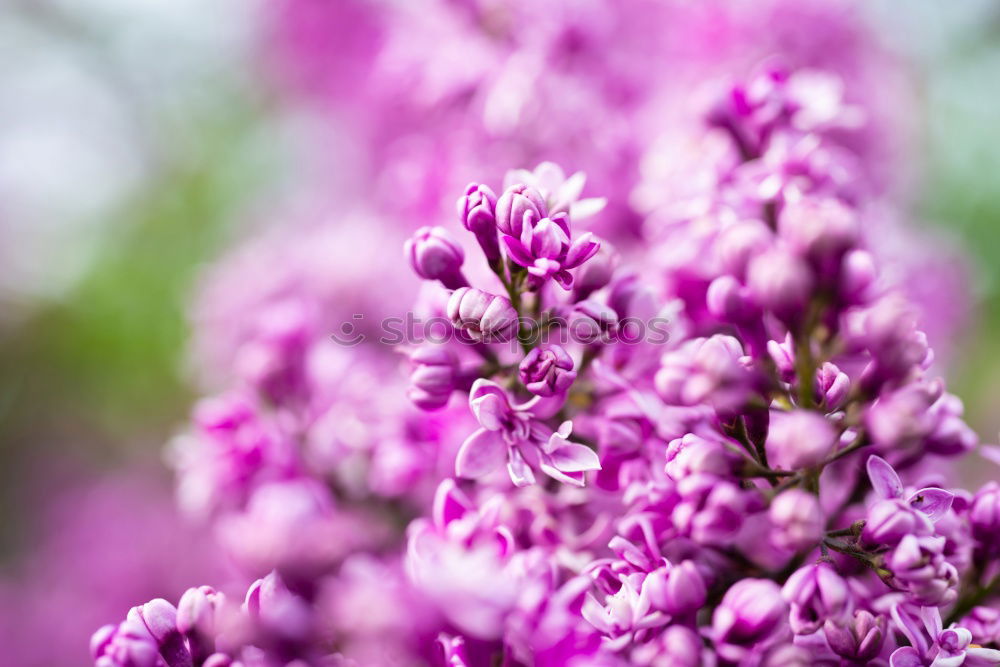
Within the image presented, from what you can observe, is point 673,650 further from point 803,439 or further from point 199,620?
point 199,620

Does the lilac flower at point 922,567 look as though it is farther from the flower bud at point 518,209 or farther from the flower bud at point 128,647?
the flower bud at point 128,647

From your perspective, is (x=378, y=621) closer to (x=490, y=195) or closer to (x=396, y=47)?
(x=490, y=195)

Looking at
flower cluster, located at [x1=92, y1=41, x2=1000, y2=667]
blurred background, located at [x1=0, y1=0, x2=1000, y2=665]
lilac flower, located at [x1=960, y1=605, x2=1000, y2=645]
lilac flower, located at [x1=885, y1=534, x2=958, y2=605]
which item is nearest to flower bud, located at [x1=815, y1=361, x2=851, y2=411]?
flower cluster, located at [x1=92, y1=41, x2=1000, y2=667]

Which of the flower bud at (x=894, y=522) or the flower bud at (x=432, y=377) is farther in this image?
the flower bud at (x=432, y=377)

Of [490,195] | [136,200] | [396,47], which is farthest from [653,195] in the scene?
[136,200]

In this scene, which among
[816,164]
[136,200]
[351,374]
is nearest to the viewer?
[816,164]

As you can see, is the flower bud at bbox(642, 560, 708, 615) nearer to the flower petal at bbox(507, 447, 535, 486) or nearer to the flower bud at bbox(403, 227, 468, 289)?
the flower petal at bbox(507, 447, 535, 486)

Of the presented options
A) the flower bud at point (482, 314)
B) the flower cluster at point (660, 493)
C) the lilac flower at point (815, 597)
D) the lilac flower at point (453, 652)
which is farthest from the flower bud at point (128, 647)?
the lilac flower at point (815, 597)
